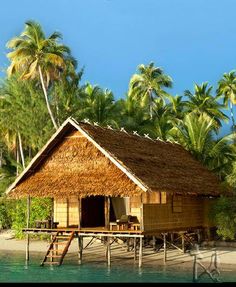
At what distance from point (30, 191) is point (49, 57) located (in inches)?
563

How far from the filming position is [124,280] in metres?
16.6

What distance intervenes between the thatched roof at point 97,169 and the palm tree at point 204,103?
20.2m

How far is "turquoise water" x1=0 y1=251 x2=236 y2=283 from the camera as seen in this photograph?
16.8m

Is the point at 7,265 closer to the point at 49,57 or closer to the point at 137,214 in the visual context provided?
the point at 137,214

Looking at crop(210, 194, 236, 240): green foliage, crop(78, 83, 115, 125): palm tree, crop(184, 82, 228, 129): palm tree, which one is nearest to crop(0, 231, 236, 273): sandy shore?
crop(210, 194, 236, 240): green foliage

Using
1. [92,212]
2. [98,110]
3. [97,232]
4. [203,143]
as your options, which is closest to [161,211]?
[97,232]

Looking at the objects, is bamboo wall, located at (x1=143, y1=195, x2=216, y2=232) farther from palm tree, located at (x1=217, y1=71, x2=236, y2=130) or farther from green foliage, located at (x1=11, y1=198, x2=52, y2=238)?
palm tree, located at (x1=217, y1=71, x2=236, y2=130)

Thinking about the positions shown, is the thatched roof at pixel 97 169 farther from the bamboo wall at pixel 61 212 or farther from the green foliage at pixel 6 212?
the green foliage at pixel 6 212

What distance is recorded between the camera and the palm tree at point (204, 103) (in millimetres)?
43000

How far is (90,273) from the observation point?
1817 cm

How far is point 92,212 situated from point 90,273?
582 centimetres

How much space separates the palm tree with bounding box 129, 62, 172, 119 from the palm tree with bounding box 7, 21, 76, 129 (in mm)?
13046

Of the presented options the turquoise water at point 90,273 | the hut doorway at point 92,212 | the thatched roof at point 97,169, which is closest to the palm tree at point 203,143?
the thatched roof at point 97,169

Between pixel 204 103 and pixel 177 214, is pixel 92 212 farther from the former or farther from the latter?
pixel 204 103
